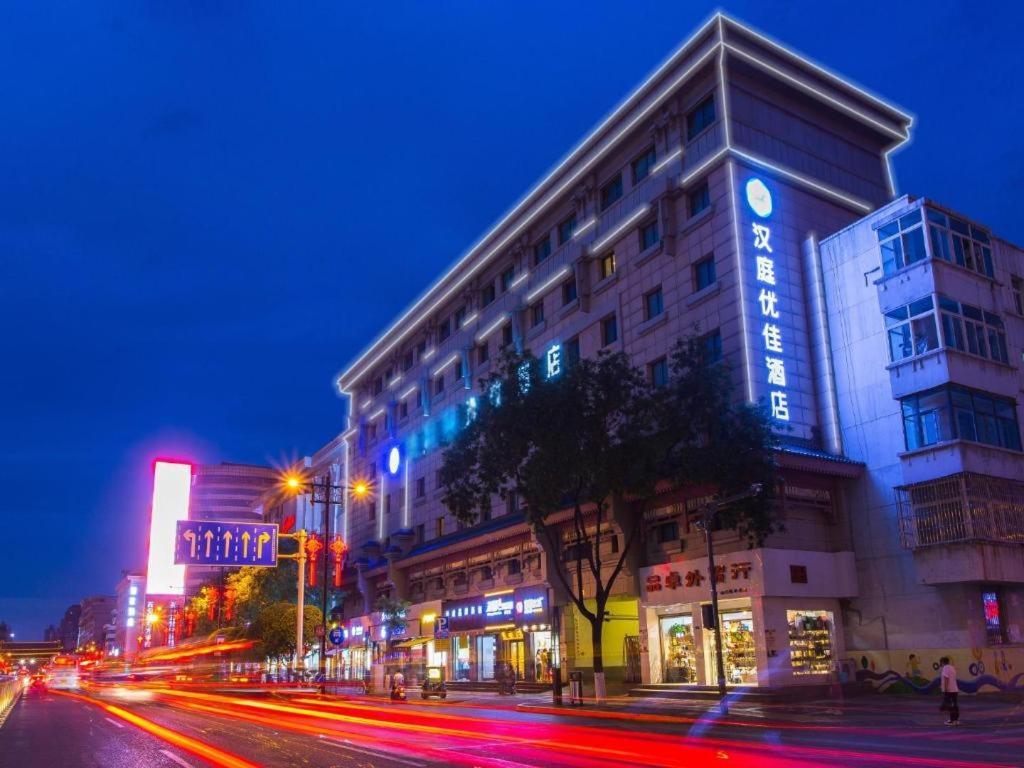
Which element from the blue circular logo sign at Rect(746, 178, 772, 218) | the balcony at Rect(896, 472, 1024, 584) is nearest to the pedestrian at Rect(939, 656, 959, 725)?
the balcony at Rect(896, 472, 1024, 584)

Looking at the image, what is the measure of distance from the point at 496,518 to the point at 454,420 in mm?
10153

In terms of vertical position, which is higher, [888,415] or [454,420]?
[454,420]

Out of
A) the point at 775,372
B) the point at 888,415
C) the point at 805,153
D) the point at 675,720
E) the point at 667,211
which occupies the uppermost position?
the point at 805,153

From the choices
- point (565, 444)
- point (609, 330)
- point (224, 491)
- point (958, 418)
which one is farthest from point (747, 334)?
point (224, 491)

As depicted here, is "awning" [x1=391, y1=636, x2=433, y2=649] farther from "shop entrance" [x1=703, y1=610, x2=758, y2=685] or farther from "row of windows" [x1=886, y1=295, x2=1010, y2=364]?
"row of windows" [x1=886, y1=295, x2=1010, y2=364]

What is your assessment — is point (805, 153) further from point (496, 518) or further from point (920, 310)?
point (496, 518)

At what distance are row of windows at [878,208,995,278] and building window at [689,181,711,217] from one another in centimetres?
743

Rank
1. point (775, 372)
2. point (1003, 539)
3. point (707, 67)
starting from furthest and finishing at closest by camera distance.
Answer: point (707, 67) → point (775, 372) → point (1003, 539)

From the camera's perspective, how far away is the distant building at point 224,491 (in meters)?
174

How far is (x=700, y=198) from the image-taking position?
39.1m

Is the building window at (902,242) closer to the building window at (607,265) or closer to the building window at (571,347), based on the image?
the building window at (607,265)

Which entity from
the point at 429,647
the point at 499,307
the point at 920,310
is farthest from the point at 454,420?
the point at 920,310

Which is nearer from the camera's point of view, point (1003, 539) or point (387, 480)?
point (1003, 539)

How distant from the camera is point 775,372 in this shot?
35.5 m
